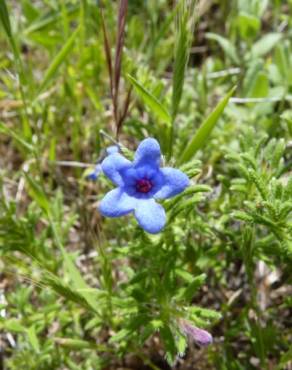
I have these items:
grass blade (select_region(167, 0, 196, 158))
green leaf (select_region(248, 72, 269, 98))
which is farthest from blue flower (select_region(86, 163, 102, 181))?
green leaf (select_region(248, 72, 269, 98))

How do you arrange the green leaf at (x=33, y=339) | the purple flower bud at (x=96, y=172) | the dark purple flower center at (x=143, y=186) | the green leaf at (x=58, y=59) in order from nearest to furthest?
the dark purple flower center at (x=143, y=186)
the green leaf at (x=33, y=339)
the purple flower bud at (x=96, y=172)
the green leaf at (x=58, y=59)

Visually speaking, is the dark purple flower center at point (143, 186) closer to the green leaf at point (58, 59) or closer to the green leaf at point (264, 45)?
the green leaf at point (58, 59)

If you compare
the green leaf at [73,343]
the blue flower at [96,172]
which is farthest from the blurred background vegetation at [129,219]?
the blue flower at [96,172]

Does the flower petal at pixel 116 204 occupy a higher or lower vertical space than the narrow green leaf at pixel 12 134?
higher

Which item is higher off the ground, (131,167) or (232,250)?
(131,167)

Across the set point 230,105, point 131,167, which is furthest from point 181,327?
point 230,105

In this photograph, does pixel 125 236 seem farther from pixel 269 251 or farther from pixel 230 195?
pixel 269 251
